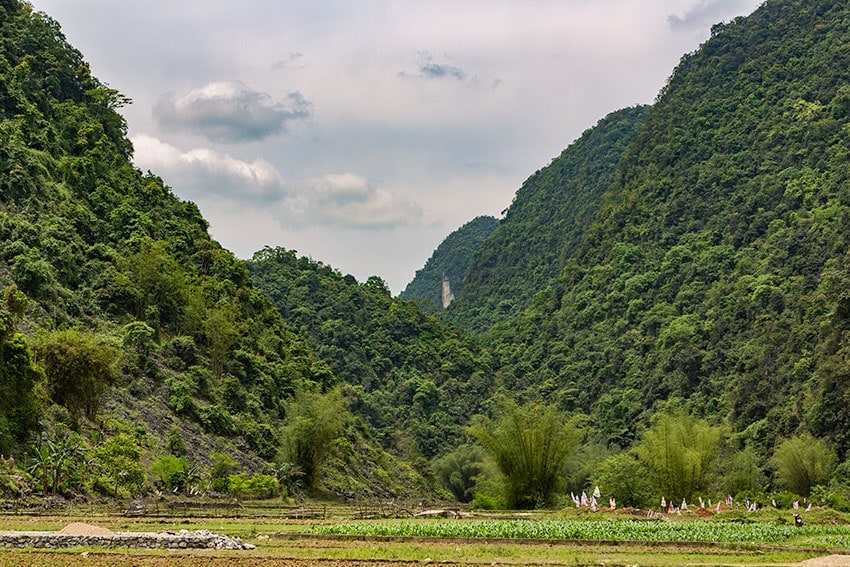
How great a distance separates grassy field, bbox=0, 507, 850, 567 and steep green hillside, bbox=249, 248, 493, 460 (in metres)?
66.5

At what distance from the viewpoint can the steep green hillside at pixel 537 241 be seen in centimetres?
17050

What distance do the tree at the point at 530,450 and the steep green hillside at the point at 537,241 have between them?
108400mm

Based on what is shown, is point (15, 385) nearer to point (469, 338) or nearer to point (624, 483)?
point (624, 483)

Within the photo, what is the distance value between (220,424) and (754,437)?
41566 mm

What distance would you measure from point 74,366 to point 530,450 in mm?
26609

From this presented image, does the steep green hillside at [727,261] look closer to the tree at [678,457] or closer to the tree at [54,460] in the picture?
the tree at [678,457]

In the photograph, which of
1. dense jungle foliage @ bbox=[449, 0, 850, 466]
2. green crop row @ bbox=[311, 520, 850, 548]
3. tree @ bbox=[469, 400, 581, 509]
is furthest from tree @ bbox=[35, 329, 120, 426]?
dense jungle foliage @ bbox=[449, 0, 850, 466]

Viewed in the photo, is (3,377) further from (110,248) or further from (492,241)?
(492,241)

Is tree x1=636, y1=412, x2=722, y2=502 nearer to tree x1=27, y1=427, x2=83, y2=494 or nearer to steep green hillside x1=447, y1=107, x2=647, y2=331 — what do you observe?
tree x1=27, y1=427, x2=83, y2=494

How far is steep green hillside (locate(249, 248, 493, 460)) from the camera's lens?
10475cm

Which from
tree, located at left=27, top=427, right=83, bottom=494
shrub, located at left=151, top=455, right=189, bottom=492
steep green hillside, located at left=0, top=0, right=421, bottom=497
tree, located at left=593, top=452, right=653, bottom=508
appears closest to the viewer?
tree, located at left=27, top=427, right=83, bottom=494

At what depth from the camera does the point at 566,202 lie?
186 metres

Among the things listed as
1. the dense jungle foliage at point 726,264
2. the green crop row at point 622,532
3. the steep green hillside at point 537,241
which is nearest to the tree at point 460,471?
the dense jungle foliage at point 726,264

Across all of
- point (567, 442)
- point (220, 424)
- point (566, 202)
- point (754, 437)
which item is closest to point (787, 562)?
point (567, 442)
